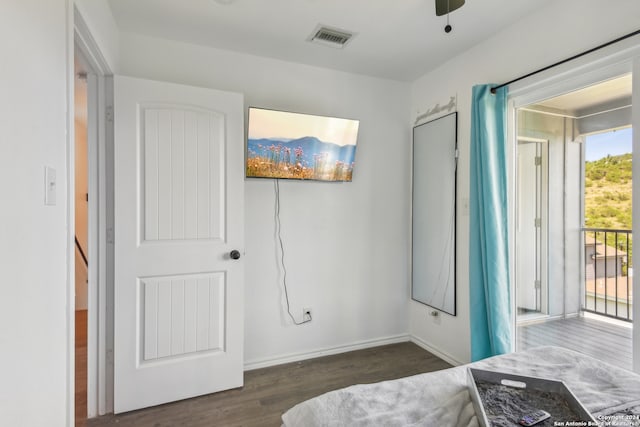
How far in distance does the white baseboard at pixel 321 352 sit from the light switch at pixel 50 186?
1981 millimetres

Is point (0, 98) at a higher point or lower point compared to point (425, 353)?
higher

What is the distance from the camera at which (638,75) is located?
1658mm

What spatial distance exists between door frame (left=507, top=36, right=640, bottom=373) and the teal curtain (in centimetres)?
11

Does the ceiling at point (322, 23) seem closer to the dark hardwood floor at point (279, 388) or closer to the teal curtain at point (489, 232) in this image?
the teal curtain at point (489, 232)

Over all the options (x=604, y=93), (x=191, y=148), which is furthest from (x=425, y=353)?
(x=191, y=148)

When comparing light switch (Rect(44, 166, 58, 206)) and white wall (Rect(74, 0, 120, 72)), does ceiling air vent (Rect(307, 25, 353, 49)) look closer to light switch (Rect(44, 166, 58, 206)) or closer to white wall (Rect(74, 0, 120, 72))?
white wall (Rect(74, 0, 120, 72))

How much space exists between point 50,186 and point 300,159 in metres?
1.79

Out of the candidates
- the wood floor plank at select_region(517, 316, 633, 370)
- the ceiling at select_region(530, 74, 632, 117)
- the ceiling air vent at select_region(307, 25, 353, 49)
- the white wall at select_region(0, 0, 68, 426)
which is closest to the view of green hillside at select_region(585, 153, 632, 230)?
the ceiling at select_region(530, 74, 632, 117)

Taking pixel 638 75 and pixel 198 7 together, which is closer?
pixel 638 75

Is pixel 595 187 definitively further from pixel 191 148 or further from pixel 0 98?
pixel 0 98

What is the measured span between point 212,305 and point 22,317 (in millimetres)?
1392

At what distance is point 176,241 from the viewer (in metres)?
2.22

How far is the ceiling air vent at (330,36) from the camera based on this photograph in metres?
2.34

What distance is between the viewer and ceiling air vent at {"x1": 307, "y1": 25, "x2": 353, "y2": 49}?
2338mm
